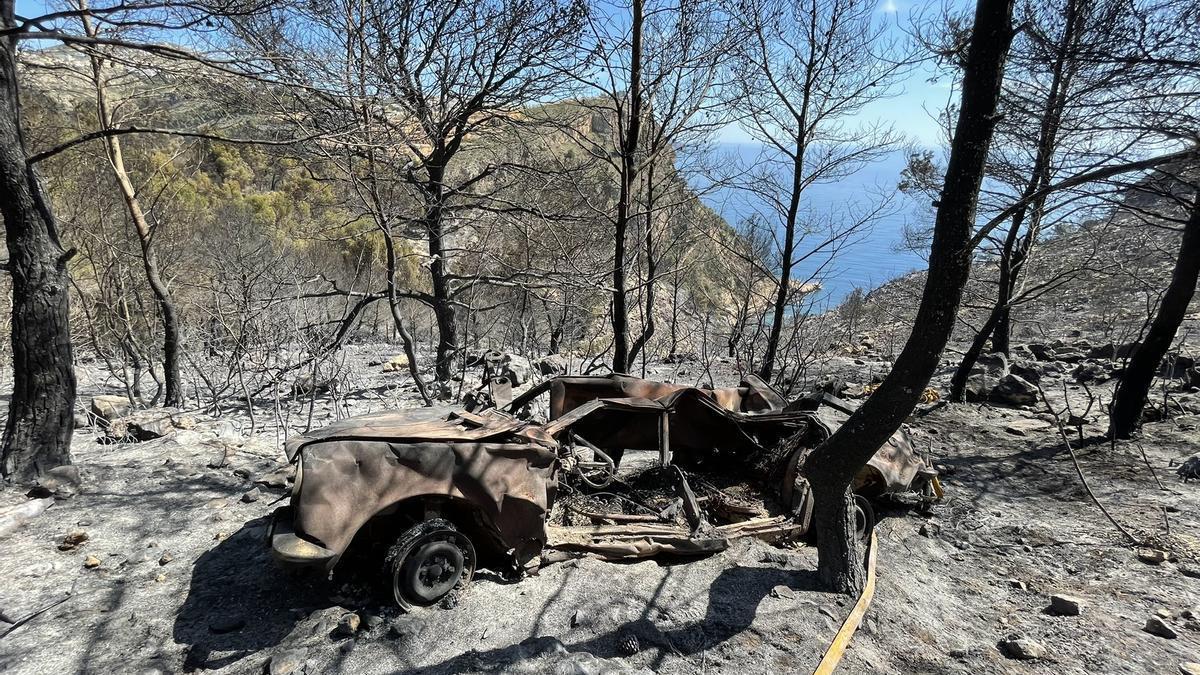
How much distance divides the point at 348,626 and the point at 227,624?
69 centimetres

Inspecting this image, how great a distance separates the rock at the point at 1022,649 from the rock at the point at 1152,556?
204 centimetres

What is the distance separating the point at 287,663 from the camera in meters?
3.23

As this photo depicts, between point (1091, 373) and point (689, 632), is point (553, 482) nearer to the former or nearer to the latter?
point (689, 632)

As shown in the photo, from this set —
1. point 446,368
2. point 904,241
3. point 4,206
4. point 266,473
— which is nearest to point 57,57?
point 4,206

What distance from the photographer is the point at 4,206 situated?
4844mm

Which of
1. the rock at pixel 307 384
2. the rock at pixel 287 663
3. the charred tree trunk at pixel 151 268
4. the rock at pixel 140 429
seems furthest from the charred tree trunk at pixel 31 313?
the charred tree trunk at pixel 151 268

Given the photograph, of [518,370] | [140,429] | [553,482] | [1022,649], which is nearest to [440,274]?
[518,370]

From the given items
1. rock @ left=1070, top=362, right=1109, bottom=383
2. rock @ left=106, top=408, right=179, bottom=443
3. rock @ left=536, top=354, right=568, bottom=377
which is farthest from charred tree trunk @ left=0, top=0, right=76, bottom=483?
rock @ left=1070, top=362, right=1109, bottom=383

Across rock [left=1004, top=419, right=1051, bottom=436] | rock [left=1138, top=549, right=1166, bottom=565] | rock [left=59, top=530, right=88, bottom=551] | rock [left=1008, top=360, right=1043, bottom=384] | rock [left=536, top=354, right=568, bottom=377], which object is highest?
rock [left=1008, top=360, right=1043, bottom=384]

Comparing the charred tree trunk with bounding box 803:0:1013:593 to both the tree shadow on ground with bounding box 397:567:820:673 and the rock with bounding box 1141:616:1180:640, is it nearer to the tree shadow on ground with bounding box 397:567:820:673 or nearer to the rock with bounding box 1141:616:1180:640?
the tree shadow on ground with bounding box 397:567:820:673

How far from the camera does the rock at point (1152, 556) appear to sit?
4895mm

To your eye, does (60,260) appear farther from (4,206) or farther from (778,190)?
(778,190)

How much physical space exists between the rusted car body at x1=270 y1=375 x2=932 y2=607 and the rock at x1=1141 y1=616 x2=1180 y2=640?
185cm

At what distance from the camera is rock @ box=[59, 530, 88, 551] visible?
427cm
